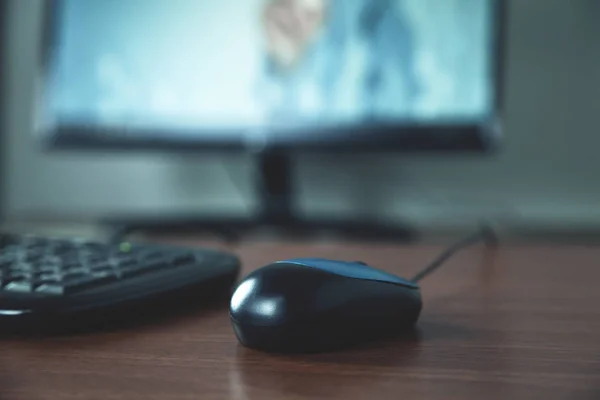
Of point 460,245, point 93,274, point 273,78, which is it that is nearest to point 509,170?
point 273,78

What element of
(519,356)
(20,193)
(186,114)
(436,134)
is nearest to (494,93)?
(436,134)

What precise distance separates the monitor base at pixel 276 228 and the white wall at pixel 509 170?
0.97ft

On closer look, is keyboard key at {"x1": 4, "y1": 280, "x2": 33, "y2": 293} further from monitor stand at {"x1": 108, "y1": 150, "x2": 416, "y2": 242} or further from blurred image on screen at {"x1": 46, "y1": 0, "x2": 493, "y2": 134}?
blurred image on screen at {"x1": 46, "y1": 0, "x2": 493, "y2": 134}

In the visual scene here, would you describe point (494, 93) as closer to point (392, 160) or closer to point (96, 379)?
point (392, 160)

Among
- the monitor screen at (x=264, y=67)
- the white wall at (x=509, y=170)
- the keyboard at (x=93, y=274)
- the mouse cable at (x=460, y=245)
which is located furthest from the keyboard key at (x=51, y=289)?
the white wall at (x=509, y=170)

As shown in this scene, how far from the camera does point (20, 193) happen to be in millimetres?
1409

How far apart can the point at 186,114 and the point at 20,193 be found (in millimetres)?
563

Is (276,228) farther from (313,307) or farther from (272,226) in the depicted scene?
(313,307)

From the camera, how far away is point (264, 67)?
100cm

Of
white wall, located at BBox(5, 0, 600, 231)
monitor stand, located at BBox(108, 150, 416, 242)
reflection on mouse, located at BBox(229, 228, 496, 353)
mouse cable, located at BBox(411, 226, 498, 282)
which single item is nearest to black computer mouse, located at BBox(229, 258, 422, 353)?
reflection on mouse, located at BBox(229, 228, 496, 353)

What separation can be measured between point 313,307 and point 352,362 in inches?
1.0

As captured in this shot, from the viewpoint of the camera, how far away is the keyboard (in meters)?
0.31

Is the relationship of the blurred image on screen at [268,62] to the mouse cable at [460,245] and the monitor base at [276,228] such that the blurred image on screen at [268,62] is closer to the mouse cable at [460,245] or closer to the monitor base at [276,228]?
the monitor base at [276,228]

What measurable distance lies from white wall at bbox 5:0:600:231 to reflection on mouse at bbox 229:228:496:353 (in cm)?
93
